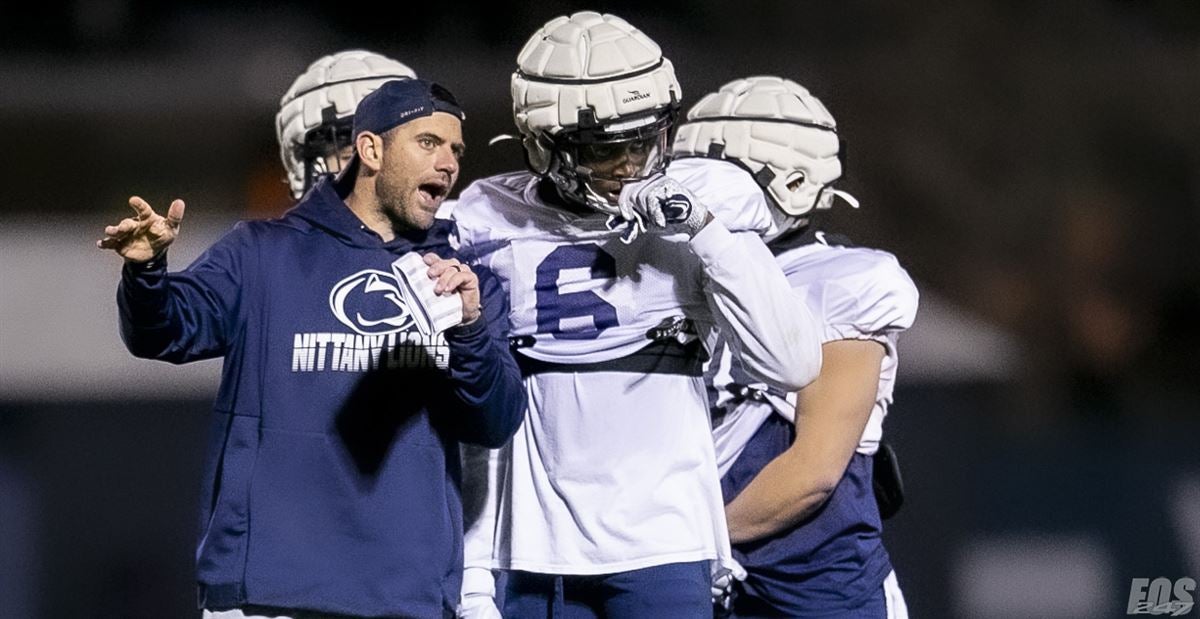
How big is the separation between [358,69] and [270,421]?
37.9 inches

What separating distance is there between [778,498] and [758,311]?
0.44 meters

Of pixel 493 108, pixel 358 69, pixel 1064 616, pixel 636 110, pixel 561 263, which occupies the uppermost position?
pixel 493 108

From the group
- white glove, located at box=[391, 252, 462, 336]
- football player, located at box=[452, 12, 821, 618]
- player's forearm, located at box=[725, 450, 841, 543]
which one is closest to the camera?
white glove, located at box=[391, 252, 462, 336]

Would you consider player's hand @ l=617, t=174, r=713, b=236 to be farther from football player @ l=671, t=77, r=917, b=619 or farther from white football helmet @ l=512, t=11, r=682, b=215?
football player @ l=671, t=77, r=917, b=619

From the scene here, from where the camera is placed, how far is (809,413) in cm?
265

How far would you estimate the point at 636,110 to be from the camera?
7.84 feet

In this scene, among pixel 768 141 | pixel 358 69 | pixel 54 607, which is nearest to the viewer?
pixel 768 141

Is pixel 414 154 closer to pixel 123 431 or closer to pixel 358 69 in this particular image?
pixel 358 69

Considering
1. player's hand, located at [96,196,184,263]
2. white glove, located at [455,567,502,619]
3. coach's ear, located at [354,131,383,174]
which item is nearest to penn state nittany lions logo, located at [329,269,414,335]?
coach's ear, located at [354,131,383,174]

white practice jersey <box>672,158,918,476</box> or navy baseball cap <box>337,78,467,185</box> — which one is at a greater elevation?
navy baseball cap <box>337,78,467,185</box>

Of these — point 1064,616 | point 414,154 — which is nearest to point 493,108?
point 1064,616

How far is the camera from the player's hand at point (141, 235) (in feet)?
7.09

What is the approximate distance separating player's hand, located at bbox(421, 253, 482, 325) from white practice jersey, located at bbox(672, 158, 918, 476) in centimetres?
50

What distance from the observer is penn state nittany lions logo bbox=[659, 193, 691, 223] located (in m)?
2.28
